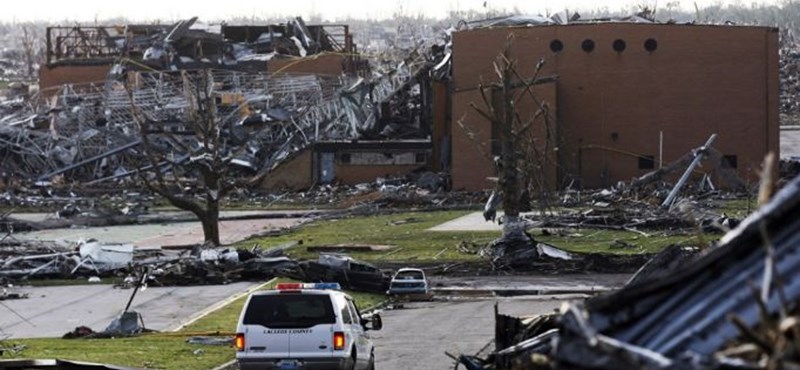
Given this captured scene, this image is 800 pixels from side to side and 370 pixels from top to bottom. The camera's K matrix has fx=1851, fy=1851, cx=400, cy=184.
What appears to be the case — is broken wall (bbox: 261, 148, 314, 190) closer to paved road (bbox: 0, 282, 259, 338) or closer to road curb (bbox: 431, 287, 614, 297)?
paved road (bbox: 0, 282, 259, 338)

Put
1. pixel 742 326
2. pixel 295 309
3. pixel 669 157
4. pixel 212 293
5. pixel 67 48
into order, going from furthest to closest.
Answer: pixel 67 48 → pixel 669 157 → pixel 212 293 → pixel 295 309 → pixel 742 326

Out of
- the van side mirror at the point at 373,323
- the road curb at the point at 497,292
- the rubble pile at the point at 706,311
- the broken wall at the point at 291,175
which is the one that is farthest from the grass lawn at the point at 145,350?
the broken wall at the point at 291,175

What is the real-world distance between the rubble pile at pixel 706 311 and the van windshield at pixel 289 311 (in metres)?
18.2

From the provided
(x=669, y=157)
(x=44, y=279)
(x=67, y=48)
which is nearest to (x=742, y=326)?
(x=44, y=279)

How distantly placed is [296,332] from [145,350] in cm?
873

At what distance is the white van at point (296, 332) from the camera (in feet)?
78.8

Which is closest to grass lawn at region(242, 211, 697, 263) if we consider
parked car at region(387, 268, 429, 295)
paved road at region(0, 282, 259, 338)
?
parked car at region(387, 268, 429, 295)

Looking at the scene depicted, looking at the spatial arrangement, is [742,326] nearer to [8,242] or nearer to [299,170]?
[8,242]

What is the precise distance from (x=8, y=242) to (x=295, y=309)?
39407mm

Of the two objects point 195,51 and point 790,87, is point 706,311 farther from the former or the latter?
point 790,87

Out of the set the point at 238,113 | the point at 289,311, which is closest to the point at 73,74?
the point at 238,113

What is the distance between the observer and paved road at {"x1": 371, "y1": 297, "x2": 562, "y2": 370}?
101 feet

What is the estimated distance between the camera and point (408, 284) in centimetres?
4734

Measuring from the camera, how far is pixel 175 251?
59.0 meters
